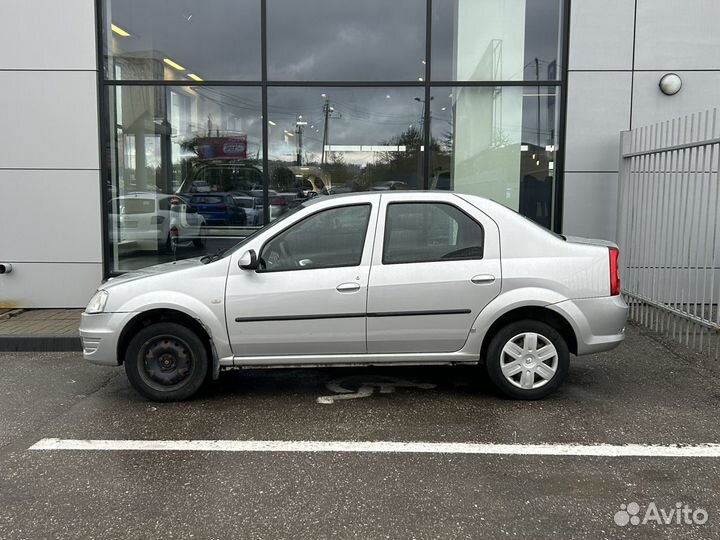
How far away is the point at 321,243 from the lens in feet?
16.4

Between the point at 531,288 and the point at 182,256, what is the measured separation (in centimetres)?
594

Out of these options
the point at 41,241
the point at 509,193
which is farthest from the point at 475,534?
the point at 41,241

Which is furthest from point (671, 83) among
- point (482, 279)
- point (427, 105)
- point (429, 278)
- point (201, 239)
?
point (201, 239)

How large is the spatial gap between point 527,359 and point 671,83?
539 centimetres

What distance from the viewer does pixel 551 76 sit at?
344 inches

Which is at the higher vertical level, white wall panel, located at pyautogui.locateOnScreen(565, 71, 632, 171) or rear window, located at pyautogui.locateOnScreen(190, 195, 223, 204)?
white wall panel, located at pyautogui.locateOnScreen(565, 71, 632, 171)

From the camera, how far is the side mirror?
4812mm

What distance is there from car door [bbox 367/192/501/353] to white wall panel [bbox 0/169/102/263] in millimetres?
5397

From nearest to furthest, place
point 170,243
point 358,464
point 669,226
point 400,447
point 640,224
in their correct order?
point 358,464 → point 400,447 → point 669,226 → point 640,224 → point 170,243

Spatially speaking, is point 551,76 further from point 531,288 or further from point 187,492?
point 187,492

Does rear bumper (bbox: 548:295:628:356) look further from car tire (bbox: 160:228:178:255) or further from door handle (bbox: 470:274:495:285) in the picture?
car tire (bbox: 160:228:178:255)

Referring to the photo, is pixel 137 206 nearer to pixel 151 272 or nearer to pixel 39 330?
pixel 39 330

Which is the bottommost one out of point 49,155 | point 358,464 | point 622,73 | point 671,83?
point 358,464

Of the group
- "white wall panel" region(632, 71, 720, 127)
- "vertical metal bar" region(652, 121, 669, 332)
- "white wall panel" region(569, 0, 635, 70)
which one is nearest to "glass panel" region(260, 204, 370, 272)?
"vertical metal bar" region(652, 121, 669, 332)
